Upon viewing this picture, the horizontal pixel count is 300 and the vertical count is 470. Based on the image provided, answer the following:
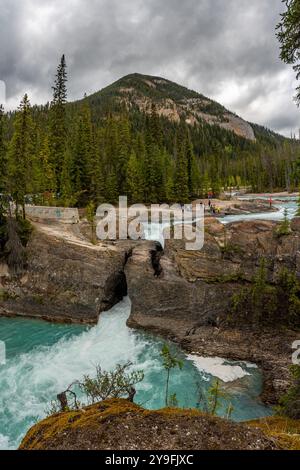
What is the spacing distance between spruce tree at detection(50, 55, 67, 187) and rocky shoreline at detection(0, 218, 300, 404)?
2162 cm

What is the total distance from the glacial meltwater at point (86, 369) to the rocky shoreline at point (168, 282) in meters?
1.14

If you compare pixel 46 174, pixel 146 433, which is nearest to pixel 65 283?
pixel 146 433

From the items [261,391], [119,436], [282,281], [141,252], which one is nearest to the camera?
[119,436]

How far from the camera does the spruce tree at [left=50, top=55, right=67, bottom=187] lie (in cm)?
4531

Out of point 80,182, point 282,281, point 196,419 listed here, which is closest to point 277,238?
point 282,281

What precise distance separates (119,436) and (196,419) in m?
1.15

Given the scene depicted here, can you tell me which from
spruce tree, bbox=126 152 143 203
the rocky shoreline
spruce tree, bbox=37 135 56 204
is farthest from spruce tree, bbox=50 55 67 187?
the rocky shoreline

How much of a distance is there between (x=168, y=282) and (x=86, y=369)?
814 cm

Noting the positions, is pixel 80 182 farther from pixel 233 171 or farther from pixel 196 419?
pixel 233 171

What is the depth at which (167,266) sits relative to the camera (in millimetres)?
23000

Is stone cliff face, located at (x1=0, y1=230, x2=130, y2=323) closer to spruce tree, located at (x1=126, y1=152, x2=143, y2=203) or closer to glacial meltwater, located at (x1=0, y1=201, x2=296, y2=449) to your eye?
glacial meltwater, located at (x1=0, y1=201, x2=296, y2=449)

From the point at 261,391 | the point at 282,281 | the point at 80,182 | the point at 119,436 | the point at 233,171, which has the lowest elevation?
the point at 261,391
